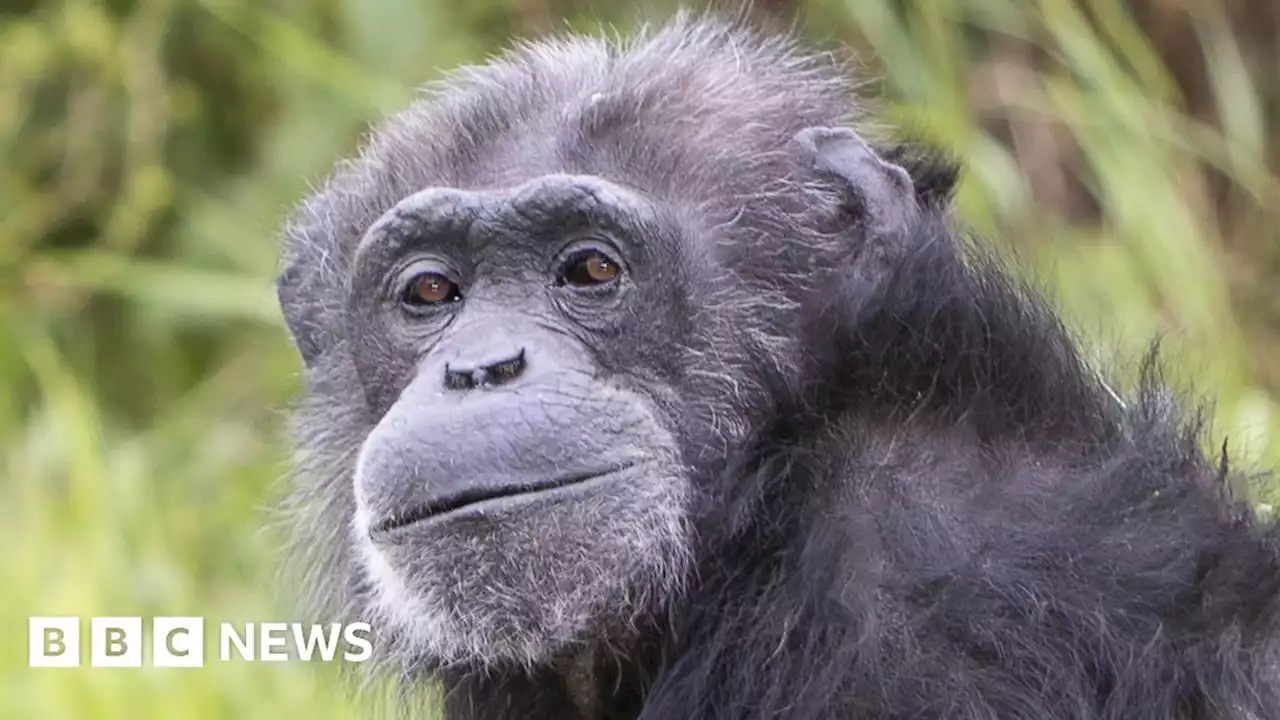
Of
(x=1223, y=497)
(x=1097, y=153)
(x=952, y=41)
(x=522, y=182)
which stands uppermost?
(x=952, y=41)

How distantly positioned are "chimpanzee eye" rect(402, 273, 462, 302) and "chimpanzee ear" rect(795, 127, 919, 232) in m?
0.44

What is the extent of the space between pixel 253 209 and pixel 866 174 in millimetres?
2962

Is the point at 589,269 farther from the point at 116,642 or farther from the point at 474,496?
the point at 116,642

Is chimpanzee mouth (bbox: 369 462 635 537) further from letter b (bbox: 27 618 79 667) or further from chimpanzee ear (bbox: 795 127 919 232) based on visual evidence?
letter b (bbox: 27 618 79 667)

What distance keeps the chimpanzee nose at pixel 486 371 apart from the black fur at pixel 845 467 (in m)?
0.19

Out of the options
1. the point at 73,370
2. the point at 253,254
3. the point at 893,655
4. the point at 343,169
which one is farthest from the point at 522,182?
the point at 73,370

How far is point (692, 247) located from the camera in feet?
6.84

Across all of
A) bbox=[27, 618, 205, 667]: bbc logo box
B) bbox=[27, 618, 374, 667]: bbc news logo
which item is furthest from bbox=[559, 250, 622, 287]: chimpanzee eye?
bbox=[27, 618, 205, 667]: bbc logo box

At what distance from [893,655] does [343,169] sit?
113 centimetres

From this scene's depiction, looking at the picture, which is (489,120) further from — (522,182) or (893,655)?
(893,655)

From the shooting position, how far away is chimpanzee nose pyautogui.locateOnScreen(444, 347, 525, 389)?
1898mm

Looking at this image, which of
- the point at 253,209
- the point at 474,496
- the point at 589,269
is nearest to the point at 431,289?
the point at 589,269

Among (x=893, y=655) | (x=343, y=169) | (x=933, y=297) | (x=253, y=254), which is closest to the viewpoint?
(x=893, y=655)

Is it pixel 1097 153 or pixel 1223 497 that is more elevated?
pixel 1097 153
